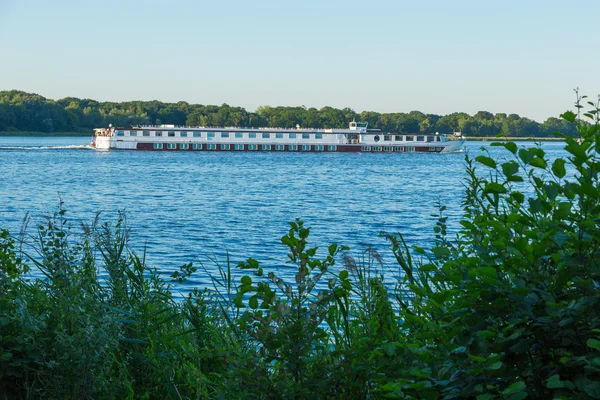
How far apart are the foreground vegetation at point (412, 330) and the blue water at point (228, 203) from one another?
130 cm

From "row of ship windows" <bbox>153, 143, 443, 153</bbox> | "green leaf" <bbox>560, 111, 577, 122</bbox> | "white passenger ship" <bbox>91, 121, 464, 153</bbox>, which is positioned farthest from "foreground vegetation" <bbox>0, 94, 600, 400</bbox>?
"row of ship windows" <bbox>153, 143, 443, 153</bbox>

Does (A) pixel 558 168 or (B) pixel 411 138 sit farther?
(B) pixel 411 138

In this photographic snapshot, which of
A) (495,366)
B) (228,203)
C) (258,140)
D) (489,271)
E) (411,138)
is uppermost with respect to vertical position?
(489,271)

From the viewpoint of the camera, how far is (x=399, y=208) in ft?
117

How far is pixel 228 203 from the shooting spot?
37.2m

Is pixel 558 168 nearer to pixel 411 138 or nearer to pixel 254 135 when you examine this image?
pixel 254 135

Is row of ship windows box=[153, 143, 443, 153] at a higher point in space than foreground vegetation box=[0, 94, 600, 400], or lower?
lower

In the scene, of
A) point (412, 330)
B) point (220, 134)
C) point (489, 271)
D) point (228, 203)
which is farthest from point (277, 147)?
point (489, 271)

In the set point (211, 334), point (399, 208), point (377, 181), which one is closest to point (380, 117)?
point (377, 181)

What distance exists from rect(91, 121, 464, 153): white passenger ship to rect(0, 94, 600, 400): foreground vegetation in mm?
93235

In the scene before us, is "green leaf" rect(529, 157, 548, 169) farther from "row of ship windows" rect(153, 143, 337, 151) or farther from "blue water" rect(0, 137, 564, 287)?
"row of ship windows" rect(153, 143, 337, 151)

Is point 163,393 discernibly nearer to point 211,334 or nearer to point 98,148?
point 211,334

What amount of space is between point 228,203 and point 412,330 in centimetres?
3367

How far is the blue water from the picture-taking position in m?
21.7
